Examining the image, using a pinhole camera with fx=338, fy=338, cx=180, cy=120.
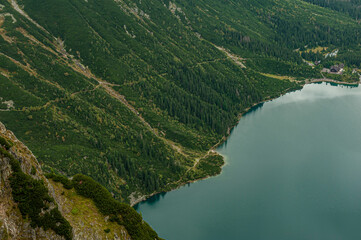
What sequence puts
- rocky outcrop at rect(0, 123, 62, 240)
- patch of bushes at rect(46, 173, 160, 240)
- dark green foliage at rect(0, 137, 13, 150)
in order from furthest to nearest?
patch of bushes at rect(46, 173, 160, 240)
dark green foliage at rect(0, 137, 13, 150)
rocky outcrop at rect(0, 123, 62, 240)

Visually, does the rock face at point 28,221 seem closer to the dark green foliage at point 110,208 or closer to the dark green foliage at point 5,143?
the dark green foliage at point 5,143

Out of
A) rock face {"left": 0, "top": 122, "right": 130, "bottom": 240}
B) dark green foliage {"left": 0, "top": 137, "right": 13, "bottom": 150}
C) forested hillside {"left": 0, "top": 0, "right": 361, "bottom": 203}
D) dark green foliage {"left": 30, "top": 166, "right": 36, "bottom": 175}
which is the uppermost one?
dark green foliage {"left": 0, "top": 137, "right": 13, "bottom": 150}

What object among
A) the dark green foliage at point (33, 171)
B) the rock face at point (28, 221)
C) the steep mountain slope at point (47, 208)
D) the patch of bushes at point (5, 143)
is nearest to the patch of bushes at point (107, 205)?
the steep mountain slope at point (47, 208)

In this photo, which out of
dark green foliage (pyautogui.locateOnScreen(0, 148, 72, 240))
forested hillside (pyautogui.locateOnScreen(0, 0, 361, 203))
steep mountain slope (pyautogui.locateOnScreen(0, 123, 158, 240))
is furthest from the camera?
forested hillside (pyautogui.locateOnScreen(0, 0, 361, 203))

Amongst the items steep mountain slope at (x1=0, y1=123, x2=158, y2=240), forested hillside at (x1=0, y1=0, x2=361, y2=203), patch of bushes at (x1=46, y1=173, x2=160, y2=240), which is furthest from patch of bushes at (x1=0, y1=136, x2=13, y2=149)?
forested hillside at (x1=0, y1=0, x2=361, y2=203)

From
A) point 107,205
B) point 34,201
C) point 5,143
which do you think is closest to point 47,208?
point 34,201

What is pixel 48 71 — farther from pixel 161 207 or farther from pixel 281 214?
pixel 281 214

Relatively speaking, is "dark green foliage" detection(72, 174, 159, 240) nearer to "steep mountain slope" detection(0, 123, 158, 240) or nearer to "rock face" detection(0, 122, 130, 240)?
"steep mountain slope" detection(0, 123, 158, 240)

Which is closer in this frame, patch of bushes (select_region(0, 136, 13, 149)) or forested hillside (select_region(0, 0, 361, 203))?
patch of bushes (select_region(0, 136, 13, 149))

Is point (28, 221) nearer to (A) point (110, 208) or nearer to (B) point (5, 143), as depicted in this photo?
(B) point (5, 143)

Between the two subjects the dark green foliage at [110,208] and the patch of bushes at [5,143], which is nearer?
the patch of bushes at [5,143]
